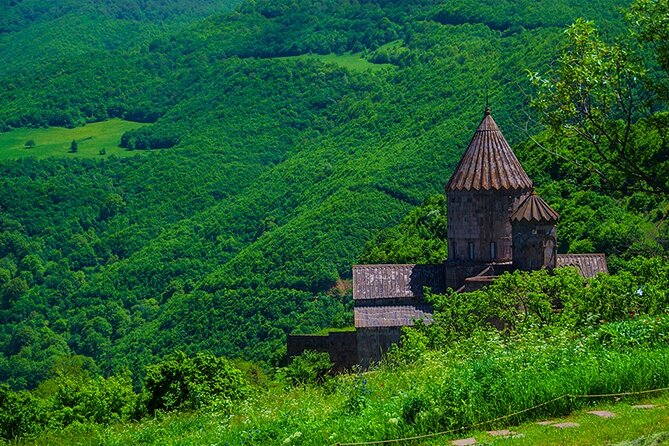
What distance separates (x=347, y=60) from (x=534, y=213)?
4692 inches

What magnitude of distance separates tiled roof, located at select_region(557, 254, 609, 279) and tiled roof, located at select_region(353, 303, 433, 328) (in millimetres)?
4429

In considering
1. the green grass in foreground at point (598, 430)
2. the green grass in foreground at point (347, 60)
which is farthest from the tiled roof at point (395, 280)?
the green grass in foreground at point (347, 60)

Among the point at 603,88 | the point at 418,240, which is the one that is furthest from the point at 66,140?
the point at 603,88

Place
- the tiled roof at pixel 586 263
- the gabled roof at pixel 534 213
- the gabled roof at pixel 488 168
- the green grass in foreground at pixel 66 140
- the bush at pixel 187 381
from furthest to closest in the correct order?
the green grass in foreground at pixel 66 140
the gabled roof at pixel 488 168
the tiled roof at pixel 586 263
the gabled roof at pixel 534 213
the bush at pixel 187 381

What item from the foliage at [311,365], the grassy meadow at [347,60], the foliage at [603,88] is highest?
the grassy meadow at [347,60]

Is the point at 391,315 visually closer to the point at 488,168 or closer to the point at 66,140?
the point at 488,168

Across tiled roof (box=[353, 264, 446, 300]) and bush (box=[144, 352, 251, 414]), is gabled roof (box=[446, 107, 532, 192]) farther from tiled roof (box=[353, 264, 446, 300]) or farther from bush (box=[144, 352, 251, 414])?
bush (box=[144, 352, 251, 414])

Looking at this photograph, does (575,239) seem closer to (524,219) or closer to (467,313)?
(524,219)

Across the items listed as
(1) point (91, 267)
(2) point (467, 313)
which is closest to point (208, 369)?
(2) point (467, 313)

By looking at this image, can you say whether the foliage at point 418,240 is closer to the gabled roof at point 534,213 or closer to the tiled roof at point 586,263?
the tiled roof at point 586,263

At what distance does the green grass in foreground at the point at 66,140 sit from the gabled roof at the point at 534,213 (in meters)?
106

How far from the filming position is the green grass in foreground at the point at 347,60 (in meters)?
147

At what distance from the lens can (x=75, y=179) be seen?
126750mm

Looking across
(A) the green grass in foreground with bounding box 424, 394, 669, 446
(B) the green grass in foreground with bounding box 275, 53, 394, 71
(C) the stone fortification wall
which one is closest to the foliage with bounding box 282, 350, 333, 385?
(C) the stone fortification wall
